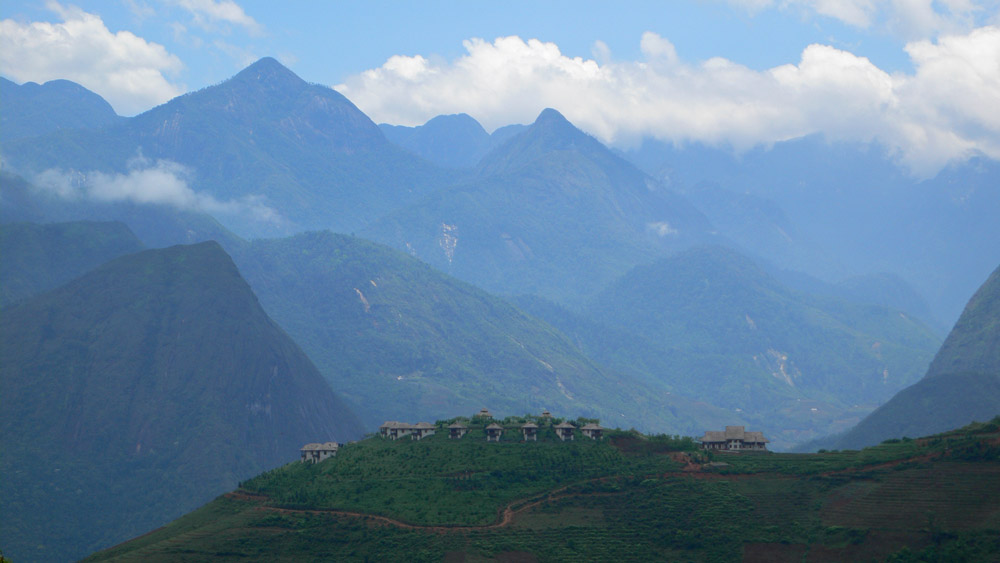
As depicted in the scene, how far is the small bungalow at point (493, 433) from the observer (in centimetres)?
15012

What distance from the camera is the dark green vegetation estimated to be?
115125mm

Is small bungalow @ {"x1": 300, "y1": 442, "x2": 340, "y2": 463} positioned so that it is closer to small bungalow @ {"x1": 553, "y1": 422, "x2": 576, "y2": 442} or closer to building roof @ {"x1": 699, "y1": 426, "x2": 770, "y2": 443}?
small bungalow @ {"x1": 553, "y1": 422, "x2": 576, "y2": 442}

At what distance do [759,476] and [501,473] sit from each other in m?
27.9

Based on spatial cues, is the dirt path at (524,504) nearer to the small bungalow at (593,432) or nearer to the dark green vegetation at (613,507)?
the dark green vegetation at (613,507)

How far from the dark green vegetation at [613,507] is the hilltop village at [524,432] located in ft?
8.89

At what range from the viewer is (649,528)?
122 meters

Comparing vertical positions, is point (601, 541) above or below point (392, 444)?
below

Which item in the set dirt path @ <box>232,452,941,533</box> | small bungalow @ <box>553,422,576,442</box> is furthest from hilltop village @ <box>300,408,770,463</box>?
dirt path @ <box>232,452,941,533</box>

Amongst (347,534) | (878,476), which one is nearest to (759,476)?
(878,476)

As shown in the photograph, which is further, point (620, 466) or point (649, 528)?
point (620, 466)

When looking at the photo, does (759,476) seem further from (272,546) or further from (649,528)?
(272,546)

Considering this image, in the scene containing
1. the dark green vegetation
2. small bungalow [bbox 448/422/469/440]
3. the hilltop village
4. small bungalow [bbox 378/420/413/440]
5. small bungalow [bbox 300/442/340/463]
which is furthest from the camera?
small bungalow [bbox 300/442/340/463]

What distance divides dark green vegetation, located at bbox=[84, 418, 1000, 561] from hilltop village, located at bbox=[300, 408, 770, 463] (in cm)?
271

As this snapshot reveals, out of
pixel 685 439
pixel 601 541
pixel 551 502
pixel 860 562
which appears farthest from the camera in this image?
pixel 685 439
